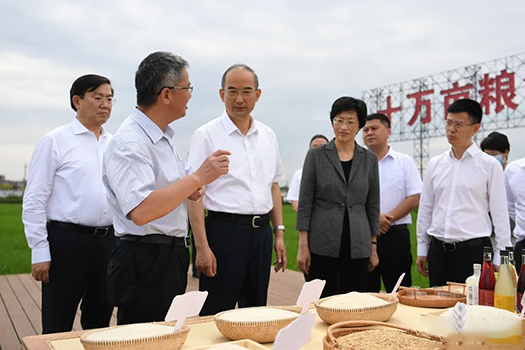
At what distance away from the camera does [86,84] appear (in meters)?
2.84

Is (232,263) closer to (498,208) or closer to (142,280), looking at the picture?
(142,280)

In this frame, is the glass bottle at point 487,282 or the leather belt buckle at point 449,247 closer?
the glass bottle at point 487,282

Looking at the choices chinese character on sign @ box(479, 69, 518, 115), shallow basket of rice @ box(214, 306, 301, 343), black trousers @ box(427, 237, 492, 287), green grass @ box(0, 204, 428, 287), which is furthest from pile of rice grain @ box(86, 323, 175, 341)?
chinese character on sign @ box(479, 69, 518, 115)

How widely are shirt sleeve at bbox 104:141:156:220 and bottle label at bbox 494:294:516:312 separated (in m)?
1.22

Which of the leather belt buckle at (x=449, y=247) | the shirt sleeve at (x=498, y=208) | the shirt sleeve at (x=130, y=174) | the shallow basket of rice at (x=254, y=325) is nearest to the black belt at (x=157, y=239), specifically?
the shirt sleeve at (x=130, y=174)

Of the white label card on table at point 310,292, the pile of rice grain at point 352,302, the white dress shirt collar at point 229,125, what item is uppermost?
the white dress shirt collar at point 229,125

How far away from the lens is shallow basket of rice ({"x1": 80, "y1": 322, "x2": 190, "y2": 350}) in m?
1.19

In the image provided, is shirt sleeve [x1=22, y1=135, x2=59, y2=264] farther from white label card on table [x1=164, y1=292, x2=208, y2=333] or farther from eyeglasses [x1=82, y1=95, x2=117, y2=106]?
white label card on table [x1=164, y1=292, x2=208, y2=333]

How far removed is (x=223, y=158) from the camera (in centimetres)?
169

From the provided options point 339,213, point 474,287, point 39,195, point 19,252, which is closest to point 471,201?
point 339,213

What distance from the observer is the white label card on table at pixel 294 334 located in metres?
0.95

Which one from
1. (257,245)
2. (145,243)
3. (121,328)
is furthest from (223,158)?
(257,245)

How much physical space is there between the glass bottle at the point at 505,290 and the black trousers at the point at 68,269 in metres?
1.95

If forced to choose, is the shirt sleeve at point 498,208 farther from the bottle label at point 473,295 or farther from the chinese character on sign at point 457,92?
the chinese character on sign at point 457,92
